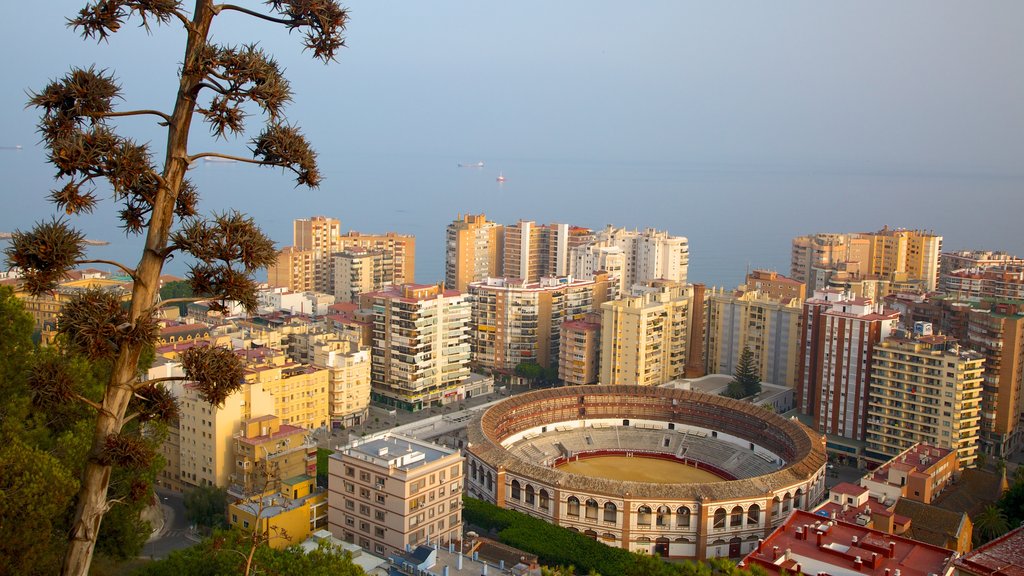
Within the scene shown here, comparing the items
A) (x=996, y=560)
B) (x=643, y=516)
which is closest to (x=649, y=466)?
(x=643, y=516)

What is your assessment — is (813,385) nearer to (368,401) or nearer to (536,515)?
(536,515)

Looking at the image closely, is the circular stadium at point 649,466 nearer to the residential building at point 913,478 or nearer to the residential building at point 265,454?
the residential building at point 913,478

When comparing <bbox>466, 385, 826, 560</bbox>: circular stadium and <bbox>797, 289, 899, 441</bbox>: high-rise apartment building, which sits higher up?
<bbox>797, 289, 899, 441</bbox>: high-rise apartment building

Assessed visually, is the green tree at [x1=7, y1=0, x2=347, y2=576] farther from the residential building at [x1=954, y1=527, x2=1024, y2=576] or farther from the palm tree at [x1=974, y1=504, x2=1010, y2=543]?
the palm tree at [x1=974, y1=504, x2=1010, y2=543]

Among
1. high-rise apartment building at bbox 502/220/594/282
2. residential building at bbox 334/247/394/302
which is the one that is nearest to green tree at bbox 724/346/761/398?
high-rise apartment building at bbox 502/220/594/282

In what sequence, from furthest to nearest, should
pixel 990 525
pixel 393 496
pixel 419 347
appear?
pixel 419 347 < pixel 990 525 < pixel 393 496

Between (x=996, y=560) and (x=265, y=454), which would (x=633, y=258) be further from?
(x=996, y=560)

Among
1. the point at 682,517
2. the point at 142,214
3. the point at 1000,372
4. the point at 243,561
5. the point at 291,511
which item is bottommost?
the point at 682,517
